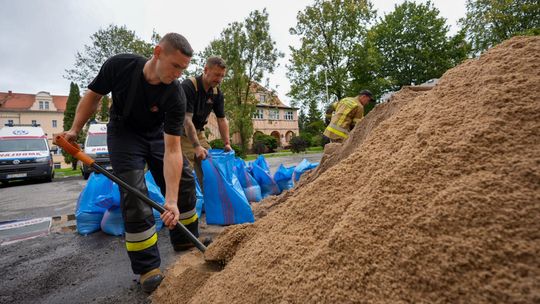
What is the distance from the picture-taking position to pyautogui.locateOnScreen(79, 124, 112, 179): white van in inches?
393

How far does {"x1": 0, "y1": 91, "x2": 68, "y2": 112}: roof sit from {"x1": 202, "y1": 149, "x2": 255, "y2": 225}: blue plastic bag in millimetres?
46552

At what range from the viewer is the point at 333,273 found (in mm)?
910

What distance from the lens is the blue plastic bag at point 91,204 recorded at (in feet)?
10.3

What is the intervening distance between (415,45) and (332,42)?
9589 mm

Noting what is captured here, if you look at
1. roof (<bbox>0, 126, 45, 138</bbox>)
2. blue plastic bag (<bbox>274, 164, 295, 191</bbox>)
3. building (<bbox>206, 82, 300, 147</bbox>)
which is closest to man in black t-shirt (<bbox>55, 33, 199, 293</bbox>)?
blue plastic bag (<bbox>274, 164, 295, 191</bbox>)

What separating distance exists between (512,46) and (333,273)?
1400mm

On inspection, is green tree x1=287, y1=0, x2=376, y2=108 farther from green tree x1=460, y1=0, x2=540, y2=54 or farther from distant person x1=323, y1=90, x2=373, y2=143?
distant person x1=323, y1=90, x2=373, y2=143

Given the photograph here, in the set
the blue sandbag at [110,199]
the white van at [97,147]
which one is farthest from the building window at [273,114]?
the blue sandbag at [110,199]

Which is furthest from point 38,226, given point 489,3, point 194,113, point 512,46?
point 489,3

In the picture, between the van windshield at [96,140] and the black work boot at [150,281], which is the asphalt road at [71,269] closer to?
the black work boot at [150,281]

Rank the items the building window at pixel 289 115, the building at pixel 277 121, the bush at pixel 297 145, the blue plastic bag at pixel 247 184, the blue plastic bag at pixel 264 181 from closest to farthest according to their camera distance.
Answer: the blue plastic bag at pixel 247 184 < the blue plastic bag at pixel 264 181 < the bush at pixel 297 145 < the building at pixel 277 121 < the building window at pixel 289 115

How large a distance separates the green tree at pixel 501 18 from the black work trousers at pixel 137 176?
23103 mm

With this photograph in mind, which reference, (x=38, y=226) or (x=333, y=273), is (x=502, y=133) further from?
(x=38, y=226)

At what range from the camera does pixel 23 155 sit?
388 inches
